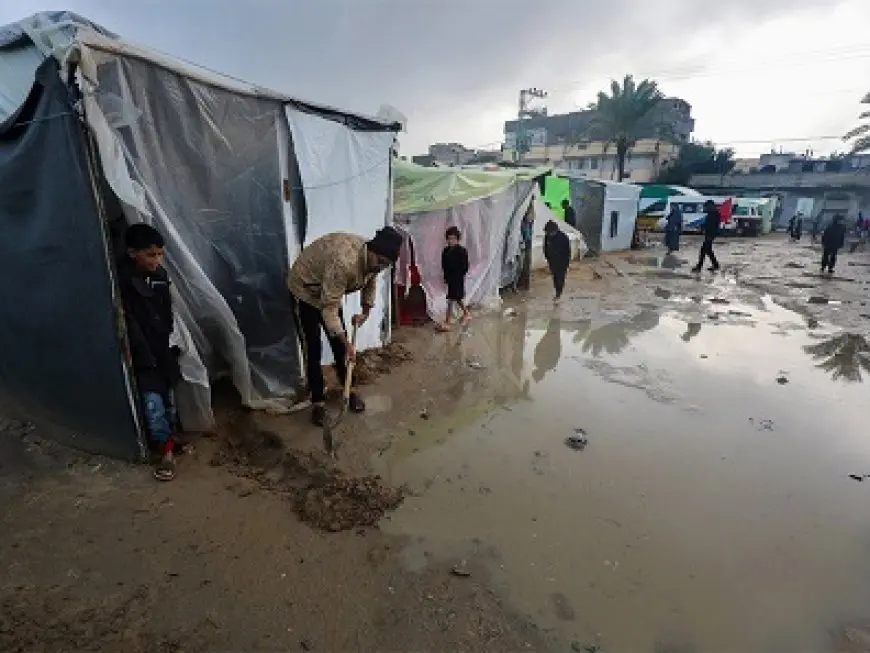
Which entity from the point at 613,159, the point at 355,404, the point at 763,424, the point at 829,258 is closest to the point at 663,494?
the point at 763,424

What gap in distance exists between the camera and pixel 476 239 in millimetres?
8562

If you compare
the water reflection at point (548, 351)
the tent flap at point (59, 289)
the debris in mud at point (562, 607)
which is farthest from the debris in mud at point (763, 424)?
the tent flap at point (59, 289)

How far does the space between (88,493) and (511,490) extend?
2535 mm

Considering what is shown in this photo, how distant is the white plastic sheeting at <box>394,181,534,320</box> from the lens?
24.3ft

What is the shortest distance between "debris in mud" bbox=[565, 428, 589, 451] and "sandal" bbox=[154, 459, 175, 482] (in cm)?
279

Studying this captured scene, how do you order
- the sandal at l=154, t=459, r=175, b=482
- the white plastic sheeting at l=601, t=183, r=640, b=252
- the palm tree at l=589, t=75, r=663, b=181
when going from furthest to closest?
1. the palm tree at l=589, t=75, r=663, b=181
2. the white plastic sheeting at l=601, t=183, r=640, b=252
3. the sandal at l=154, t=459, r=175, b=482

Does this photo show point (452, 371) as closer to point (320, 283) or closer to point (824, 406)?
point (320, 283)

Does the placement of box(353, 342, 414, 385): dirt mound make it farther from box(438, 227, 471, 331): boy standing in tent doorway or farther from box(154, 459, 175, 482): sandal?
box(154, 459, 175, 482): sandal

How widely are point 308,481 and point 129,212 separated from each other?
1.91 meters

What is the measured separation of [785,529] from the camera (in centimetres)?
299

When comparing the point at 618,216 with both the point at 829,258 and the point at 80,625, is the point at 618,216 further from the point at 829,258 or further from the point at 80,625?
the point at 80,625

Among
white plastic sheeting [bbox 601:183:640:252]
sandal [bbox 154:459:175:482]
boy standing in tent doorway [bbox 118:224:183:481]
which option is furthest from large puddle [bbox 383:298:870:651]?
white plastic sheeting [bbox 601:183:640:252]

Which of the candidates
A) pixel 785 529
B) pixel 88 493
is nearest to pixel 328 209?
pixel 88 493

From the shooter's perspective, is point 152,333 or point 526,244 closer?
point 152,333
